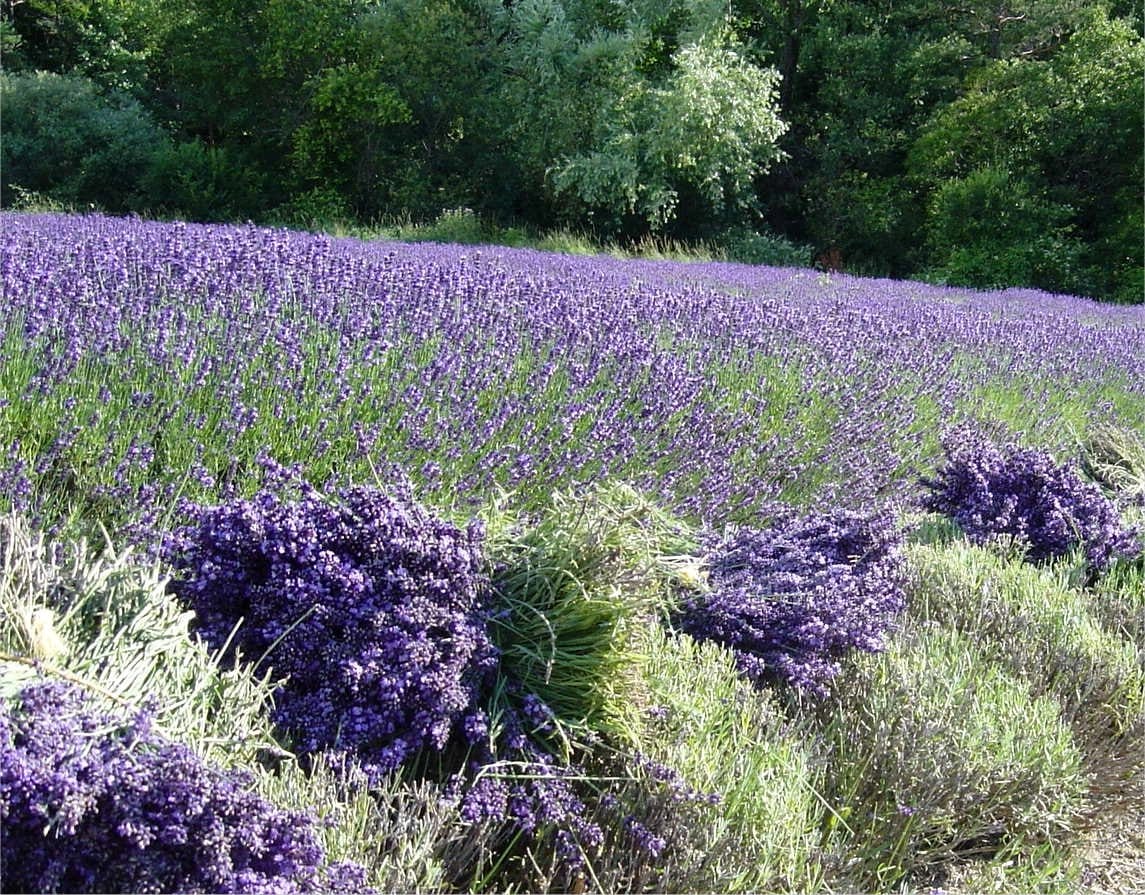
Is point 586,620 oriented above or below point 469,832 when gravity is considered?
above

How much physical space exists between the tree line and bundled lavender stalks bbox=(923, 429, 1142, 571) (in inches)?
538

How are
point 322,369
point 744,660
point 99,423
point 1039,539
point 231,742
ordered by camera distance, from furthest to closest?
point 1039,539
point 322,369
point 99,423
point 744,660
point 231,742

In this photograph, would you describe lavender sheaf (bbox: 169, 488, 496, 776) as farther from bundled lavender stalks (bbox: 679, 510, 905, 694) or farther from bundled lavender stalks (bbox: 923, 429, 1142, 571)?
bundled lavender stalks (bbox: 923, 429, 1142, 571)

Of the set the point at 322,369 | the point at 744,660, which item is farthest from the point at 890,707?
the point at 322,369

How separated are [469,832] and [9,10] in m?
24.3

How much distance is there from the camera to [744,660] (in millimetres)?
2568

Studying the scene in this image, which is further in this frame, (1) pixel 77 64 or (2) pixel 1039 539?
(1) pixel 77 64

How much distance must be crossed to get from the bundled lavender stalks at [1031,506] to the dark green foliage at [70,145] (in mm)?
17151

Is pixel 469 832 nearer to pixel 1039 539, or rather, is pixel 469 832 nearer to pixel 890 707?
pixel 890 707

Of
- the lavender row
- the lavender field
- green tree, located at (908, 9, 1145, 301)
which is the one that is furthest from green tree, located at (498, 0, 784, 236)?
the lavender field

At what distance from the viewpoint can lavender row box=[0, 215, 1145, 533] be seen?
9.71ft

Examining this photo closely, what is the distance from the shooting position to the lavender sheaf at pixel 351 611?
210 centimetres

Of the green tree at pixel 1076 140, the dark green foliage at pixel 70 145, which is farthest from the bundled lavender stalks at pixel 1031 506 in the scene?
the dark green foliage at pixel 70 145

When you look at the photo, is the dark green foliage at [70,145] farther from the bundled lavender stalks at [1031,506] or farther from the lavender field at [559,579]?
the bundled lavender stalks at [1031,506]
